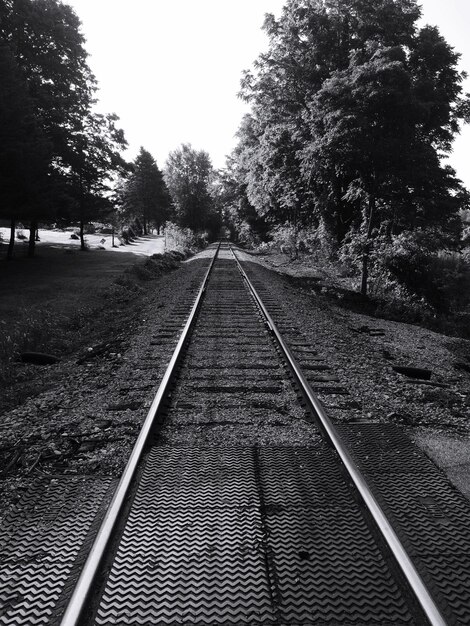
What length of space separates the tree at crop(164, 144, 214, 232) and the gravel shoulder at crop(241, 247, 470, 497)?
1680 inches

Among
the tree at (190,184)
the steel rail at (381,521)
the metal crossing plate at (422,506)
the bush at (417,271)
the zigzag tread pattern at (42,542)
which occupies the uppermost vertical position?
the tree at (190,184)

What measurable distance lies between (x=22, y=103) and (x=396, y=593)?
63.4 ft

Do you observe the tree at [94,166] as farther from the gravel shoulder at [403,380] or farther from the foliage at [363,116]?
the gravel shoulder at [403,380]

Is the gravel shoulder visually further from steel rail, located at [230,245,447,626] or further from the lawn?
the lawn

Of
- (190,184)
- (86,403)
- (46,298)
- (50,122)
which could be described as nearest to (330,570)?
(86,403)

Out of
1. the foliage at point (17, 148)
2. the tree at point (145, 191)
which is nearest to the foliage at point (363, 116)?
the foliage at point (17, 148)

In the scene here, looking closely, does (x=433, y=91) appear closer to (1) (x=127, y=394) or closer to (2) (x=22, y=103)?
(2) (x=22, y=103)

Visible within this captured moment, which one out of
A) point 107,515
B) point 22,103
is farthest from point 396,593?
point 22,103

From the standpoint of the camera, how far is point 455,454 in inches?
170

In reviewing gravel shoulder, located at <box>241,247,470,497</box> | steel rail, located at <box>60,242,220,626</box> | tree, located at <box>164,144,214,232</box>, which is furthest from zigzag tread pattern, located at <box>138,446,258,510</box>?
tree, located at <box>164,144,214,232</box>

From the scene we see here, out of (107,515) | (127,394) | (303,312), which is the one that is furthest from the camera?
(303,312)

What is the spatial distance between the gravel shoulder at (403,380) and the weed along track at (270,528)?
1.15 ft

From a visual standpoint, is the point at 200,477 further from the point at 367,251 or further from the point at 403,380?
the point at 367,251

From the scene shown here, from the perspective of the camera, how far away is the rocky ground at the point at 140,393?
4.20 m
